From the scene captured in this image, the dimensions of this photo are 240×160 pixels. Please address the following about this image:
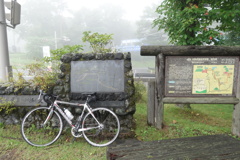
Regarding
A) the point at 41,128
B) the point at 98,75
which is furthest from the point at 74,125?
the point at 98,75

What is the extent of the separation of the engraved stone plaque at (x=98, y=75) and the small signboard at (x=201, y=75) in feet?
3.46

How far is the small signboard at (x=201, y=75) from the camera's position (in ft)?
12.2

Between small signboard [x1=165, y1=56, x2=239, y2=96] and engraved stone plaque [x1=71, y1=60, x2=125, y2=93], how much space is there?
1.05m

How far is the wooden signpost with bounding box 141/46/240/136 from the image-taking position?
12.1 ft

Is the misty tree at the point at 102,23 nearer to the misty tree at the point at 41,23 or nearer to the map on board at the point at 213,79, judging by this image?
the misty tree at the point at 41,23

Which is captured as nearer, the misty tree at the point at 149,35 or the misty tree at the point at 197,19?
the misty tree at the point at 197,19

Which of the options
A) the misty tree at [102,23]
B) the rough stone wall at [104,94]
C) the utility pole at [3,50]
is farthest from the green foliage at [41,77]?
the misty tree at [102,23]

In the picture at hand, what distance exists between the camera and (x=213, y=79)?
3777mm

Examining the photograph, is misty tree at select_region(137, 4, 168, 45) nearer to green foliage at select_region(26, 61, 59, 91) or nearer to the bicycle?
green foliage at select_region(26, 61, 59, 91)

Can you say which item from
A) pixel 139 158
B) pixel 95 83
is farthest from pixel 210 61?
pixel 139 158

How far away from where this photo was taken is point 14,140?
3.58 meters

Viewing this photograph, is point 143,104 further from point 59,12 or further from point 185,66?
point 59,12

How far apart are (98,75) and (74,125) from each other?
1124 mm

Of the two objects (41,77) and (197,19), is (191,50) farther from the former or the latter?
(41,77)
